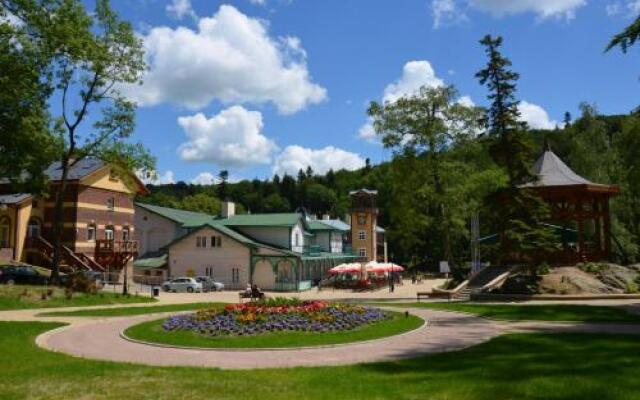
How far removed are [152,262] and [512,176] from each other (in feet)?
128

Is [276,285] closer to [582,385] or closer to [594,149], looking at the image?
[594,149]

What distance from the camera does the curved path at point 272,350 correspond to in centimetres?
1379

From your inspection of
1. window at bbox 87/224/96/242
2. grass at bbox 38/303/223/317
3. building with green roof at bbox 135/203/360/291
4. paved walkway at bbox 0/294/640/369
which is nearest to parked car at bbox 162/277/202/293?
building with green roof at bbox 135/203/360/291

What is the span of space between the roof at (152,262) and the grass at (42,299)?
23002 mm

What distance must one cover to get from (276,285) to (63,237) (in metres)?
19.4

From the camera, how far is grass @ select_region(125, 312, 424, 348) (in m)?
16.1

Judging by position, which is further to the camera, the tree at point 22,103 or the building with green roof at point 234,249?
the building with green roof at point 234,249

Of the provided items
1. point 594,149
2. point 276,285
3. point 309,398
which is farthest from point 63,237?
point 594,149

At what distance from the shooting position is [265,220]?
5894 cm

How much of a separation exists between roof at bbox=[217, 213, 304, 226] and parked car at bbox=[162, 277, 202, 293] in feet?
37.1

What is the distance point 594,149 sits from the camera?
54344 millimetres

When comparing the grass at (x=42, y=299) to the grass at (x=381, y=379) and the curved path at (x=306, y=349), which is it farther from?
the grass at (x=381, y=379)

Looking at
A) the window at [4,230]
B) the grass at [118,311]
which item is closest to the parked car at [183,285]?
the window at [4,230]

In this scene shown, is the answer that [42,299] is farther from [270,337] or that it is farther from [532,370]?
[532,370]
